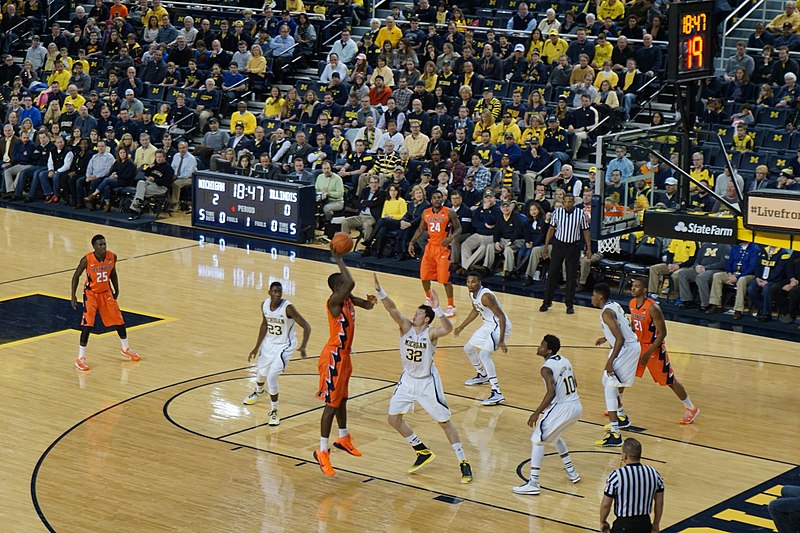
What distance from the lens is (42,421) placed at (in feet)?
45.2

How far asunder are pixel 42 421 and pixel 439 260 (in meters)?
7.22

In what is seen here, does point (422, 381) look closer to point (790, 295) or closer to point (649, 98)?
point (790, 295)

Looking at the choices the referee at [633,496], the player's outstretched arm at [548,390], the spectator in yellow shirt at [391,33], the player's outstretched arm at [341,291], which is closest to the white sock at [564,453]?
the player's outstretched arm at [548,390]

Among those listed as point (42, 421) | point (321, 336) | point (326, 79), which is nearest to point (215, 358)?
point (321, 336)

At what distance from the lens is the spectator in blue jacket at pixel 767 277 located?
61.6 ft

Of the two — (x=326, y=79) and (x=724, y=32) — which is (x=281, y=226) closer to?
(x=326, y=79)

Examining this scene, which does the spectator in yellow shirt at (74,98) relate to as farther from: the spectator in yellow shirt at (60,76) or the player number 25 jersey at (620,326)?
the player number 25 jersey at (620,326)

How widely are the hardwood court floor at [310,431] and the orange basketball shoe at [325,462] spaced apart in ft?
0.36

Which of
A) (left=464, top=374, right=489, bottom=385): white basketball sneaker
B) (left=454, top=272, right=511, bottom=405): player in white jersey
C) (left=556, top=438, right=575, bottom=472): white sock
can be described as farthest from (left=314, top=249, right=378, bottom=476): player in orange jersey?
(left=464, top=374, right=489, bottom=385): white basketball sneaker

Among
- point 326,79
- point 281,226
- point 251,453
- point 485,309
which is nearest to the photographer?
point 251,453

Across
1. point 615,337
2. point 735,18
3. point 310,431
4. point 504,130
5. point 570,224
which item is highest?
point 735,18

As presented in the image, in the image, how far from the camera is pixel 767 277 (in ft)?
62.0

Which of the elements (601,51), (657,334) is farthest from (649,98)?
(657,334)

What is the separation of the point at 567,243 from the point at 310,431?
22.9 ft
